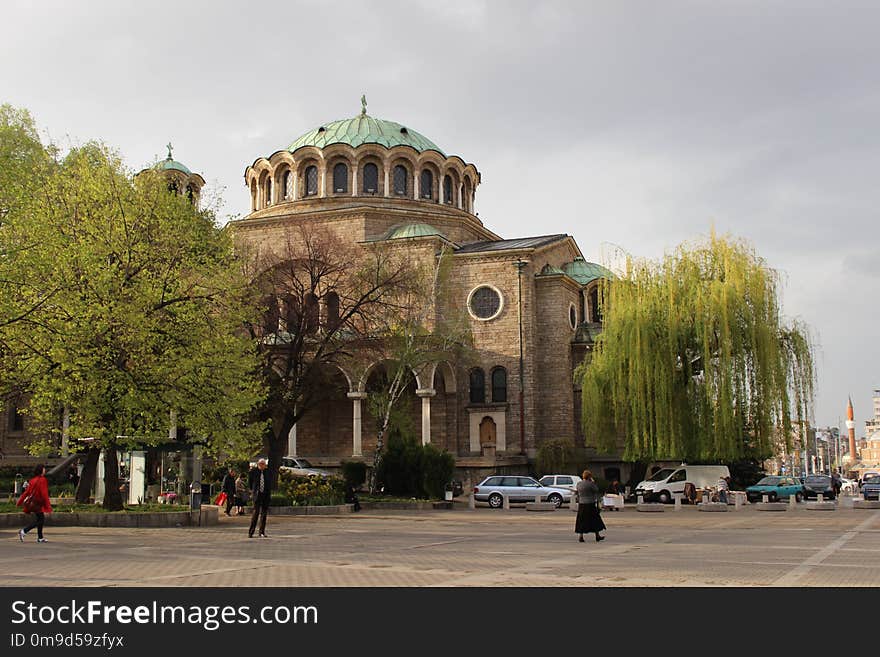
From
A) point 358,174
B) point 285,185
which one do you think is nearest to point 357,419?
point 358,174

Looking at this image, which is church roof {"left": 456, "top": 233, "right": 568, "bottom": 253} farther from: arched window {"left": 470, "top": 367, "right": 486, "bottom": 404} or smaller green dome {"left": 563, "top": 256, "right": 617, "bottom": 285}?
arched window {"left": 470, "top": 367, "right": 486, "bottom": 404}

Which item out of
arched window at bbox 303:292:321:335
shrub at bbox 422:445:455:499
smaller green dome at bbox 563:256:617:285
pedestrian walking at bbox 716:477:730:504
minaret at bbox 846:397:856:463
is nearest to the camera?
arched window at bbox 303:292:321:335

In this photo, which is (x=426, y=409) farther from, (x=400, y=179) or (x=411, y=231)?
(x=400, y=179)

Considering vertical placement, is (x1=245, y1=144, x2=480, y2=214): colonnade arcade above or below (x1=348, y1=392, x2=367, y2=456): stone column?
above

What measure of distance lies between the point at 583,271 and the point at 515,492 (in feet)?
59.2

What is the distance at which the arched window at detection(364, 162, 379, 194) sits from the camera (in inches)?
1796

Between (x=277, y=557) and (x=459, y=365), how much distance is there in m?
28.6

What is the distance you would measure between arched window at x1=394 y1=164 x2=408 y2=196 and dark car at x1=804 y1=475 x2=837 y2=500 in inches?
937

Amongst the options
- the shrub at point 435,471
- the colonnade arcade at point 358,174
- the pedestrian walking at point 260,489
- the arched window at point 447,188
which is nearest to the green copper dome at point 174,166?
the colonnade arcade at point 358,174

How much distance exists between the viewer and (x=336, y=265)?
94.9 ft

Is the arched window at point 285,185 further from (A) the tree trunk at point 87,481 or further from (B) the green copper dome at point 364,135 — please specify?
(A) the tree trunk at point 87,481

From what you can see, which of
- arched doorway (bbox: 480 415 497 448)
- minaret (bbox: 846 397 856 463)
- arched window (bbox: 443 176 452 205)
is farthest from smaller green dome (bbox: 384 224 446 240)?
minaret (bbox: 846 397 856 463)

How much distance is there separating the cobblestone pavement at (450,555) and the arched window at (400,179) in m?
26.9
